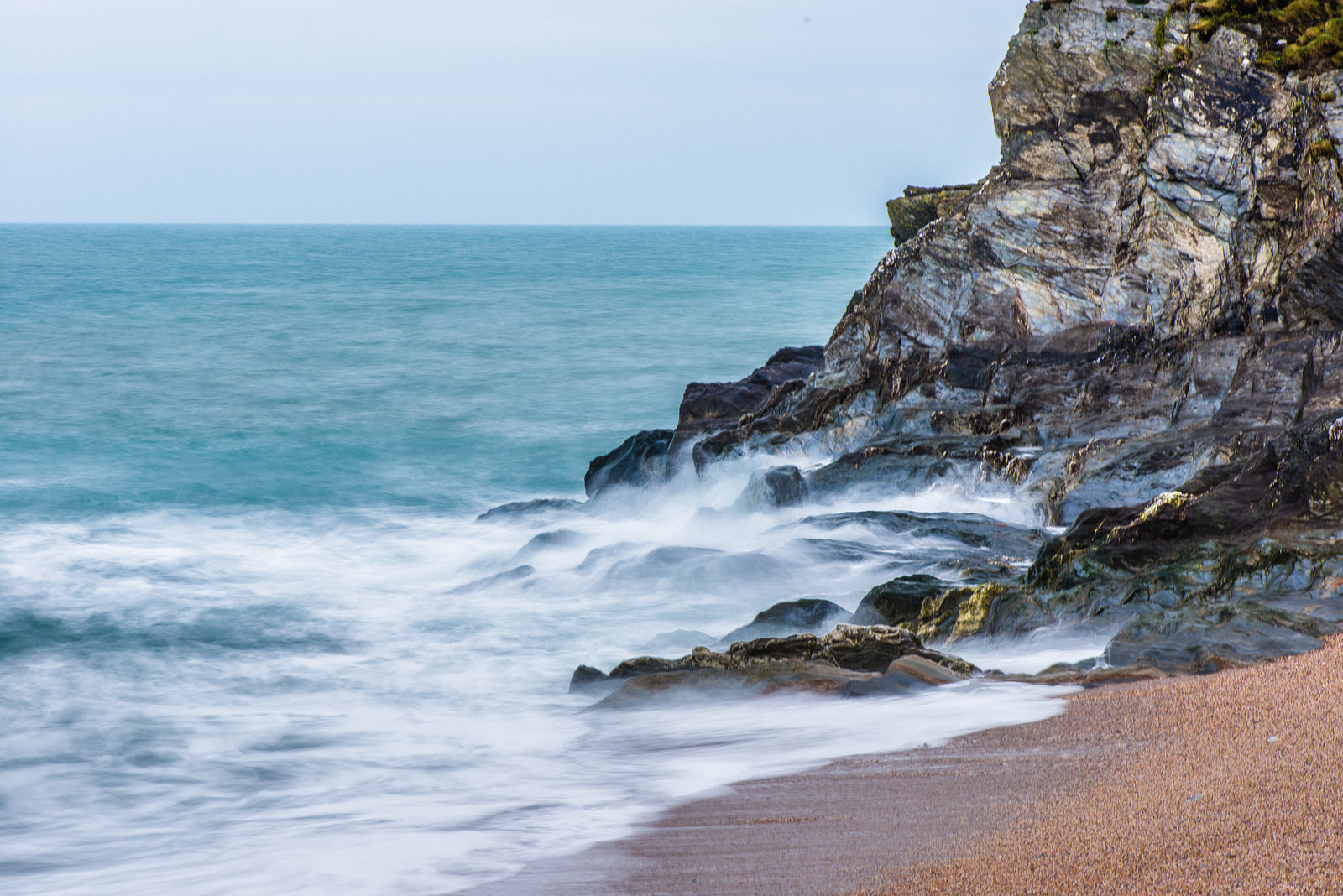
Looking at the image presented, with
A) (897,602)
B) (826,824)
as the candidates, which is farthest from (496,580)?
(826,824)

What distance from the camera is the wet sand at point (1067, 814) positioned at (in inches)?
154

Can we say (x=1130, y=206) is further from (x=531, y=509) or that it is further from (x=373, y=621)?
(x=373, y=621)

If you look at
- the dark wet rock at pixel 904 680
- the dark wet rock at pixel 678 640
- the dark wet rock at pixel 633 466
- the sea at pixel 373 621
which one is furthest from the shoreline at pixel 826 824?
the dark wet rock at pixel 633 466

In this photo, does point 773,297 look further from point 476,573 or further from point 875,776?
point 875,776

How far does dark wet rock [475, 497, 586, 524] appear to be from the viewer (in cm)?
1720

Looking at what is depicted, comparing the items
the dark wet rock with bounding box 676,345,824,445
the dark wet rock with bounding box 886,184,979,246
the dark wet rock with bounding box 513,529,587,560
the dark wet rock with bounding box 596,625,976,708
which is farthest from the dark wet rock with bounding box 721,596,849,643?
the dark wet rock with bounding box 886,184,979,246

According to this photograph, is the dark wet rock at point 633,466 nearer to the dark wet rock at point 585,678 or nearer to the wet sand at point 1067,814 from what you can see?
the dark wet rock at point 585,678

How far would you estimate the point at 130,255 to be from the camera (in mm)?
88812

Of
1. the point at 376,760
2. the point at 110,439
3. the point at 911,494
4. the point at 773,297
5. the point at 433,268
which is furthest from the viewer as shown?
the point at 433,268

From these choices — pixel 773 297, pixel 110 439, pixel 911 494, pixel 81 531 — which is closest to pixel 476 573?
pixel 911 494

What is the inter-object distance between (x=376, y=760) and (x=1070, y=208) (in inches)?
472

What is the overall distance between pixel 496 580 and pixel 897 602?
5826 millimetres

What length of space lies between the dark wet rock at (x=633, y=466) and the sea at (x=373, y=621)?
1.80 feet

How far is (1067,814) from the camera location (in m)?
4.47
